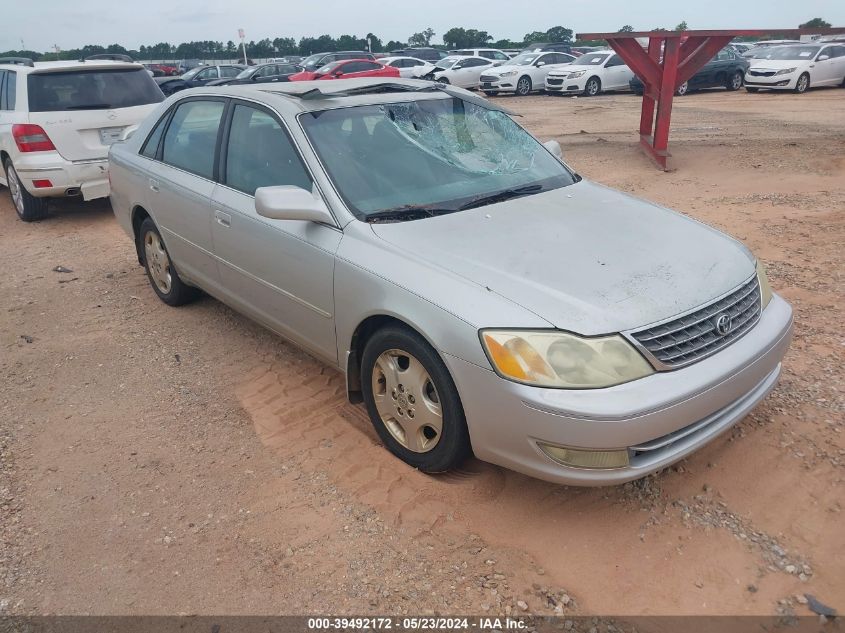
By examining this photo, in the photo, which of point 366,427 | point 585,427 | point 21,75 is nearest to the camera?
point 585,427

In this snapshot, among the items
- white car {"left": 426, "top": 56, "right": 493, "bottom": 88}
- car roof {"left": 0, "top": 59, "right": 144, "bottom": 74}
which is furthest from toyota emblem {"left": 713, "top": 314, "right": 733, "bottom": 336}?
white car {"left": 426, "top": 56, "right": 493, "bottom": 88}

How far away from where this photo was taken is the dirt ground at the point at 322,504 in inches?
98.1

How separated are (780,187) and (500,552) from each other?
705 cm

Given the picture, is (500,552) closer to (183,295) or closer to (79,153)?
(183,295)

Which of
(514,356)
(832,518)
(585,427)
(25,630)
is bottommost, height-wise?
(25,630)

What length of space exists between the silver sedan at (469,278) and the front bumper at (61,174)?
3.85 meters

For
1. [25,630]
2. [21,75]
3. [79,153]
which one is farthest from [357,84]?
[21,75]

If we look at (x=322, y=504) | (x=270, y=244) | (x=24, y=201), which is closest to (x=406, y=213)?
(x=270, y=244)

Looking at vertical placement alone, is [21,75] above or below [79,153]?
above

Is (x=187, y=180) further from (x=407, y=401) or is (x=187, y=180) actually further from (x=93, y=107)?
(x=93, y=107)

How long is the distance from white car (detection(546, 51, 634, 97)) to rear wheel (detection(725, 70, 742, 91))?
10.2ft

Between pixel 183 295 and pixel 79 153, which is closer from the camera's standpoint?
pixel 183 295

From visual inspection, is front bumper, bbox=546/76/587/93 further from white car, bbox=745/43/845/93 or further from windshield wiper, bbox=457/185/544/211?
windshield wiper, bbox=457/185/544/211

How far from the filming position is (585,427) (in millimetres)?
2410
